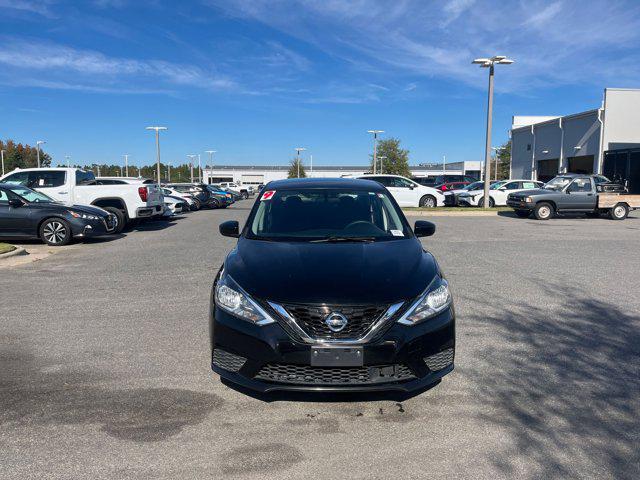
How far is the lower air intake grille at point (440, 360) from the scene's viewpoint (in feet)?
11.7

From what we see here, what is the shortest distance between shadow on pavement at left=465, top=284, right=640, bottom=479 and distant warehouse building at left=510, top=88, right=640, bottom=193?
102 ft

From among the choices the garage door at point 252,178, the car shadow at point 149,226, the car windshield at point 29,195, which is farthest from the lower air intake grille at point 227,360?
the garage door at point 252,178

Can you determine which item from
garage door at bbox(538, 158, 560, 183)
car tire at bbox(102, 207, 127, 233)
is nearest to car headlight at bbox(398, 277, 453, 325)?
car tire at bbox(102, 207, 127, 233)

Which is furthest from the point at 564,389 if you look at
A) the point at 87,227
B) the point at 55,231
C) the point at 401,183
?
the point at 401,183

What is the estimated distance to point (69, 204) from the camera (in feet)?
43.4

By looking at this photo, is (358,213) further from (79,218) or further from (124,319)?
(79,218)

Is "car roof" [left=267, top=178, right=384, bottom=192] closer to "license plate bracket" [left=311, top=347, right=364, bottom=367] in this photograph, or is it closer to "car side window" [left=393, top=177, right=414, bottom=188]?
"license plate bracket" [left=311, top=347, right=364, bottom=367]

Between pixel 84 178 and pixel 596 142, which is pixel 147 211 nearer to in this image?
pixel 84 178

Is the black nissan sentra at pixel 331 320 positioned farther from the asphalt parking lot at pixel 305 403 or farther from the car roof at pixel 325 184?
the car roof at pixel 325 184

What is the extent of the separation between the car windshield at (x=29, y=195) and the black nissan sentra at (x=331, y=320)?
10585mm

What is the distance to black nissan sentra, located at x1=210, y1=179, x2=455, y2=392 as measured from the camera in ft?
11.0

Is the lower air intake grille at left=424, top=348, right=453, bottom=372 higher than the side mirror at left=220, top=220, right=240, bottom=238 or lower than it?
lower

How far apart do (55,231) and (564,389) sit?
1211 centimetres

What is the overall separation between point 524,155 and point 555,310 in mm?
49884
